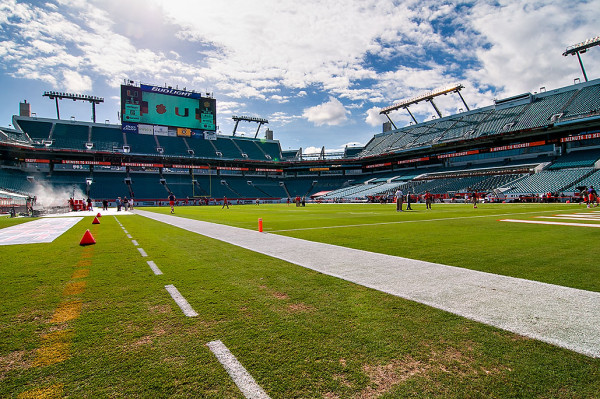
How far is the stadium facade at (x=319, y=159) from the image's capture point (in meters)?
42.6

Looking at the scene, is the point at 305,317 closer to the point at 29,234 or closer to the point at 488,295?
the point at 488,295

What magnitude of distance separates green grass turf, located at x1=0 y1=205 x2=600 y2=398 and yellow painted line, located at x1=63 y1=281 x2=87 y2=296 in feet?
0.32

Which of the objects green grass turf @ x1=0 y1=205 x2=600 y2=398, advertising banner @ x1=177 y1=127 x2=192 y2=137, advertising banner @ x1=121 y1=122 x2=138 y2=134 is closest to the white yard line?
green grass turf @ x1=0 y1=205 x2=600 y2=398

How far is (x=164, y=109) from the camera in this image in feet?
199

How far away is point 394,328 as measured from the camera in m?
2.68

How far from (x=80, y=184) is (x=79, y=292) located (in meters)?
63.5

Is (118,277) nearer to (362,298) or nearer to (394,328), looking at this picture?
(362,298)

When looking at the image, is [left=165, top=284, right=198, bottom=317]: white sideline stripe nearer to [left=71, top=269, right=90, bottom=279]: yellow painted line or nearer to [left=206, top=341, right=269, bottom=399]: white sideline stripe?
[left=206, top=341, right=269, bottom=399]: white sideline stripe

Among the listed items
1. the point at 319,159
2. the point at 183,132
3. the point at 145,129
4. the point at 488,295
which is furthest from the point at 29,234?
the point at 319,159

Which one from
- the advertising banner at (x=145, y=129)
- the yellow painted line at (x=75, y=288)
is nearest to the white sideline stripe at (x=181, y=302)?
the yellow painted line at (x=75, y=288)

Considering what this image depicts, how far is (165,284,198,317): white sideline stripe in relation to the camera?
3147mm

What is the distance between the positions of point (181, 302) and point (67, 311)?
1.15 m

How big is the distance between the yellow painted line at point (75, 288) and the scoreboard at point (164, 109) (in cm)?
6175

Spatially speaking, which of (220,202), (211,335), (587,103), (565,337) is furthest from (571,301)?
(220,202)
